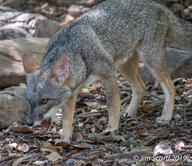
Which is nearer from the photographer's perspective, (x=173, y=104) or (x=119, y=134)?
(x=119, y=134)

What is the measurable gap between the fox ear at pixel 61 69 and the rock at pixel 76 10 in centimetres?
816

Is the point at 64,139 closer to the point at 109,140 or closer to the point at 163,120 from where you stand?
the point at 109,140

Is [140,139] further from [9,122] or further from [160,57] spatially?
[9,122]

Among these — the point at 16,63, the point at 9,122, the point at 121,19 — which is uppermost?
the point at 121,19

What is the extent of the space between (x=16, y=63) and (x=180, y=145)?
4824 mm

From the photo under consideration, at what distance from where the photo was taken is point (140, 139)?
22.3 feet

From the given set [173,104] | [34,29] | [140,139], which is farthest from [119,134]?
[34,29]

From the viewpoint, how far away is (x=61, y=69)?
6410 mm

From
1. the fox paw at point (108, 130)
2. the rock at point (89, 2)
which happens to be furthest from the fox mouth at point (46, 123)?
the rock at point (89, 2)

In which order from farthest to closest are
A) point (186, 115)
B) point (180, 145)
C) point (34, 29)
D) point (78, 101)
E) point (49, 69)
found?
point (34, 29), point (78, 101), point (186, 115), point (49, 69), point (180, 145)

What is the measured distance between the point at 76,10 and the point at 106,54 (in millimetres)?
7566

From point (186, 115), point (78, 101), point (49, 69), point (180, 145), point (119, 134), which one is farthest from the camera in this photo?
point (78, 101)

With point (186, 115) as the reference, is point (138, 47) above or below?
above

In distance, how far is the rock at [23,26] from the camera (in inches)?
444
